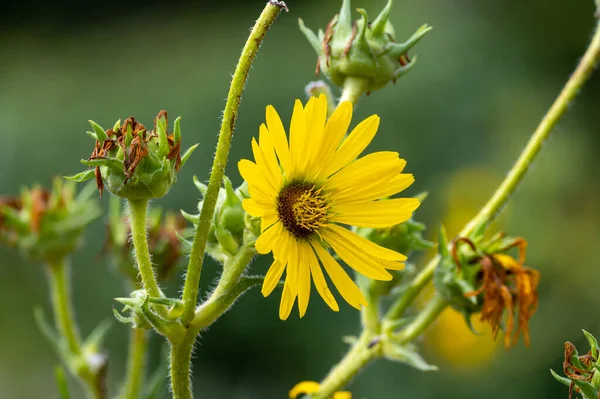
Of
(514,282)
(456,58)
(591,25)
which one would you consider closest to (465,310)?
(514,282)

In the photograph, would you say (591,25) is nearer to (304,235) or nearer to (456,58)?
(456,58)

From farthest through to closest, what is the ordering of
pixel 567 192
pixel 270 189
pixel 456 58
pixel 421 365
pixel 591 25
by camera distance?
pixel 591 25 < pixel 456 58 < pixel 567 192 < pixel 421 365 < pixel 270 189

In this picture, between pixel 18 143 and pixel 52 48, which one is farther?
pixel 52 48

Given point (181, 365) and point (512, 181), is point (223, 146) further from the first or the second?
point (512, 181)

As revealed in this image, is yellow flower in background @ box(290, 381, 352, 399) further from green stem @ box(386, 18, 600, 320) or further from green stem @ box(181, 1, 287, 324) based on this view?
green stem @ box(181, 1, 287, 324)

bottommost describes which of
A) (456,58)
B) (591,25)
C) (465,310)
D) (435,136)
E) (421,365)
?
(421,365)

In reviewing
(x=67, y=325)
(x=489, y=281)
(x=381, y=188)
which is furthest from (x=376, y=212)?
(x=67, y=325)

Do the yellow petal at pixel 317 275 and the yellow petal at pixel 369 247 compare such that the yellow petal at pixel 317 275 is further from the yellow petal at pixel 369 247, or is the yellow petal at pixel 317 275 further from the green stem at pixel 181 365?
the green stem at pixel 181 365
